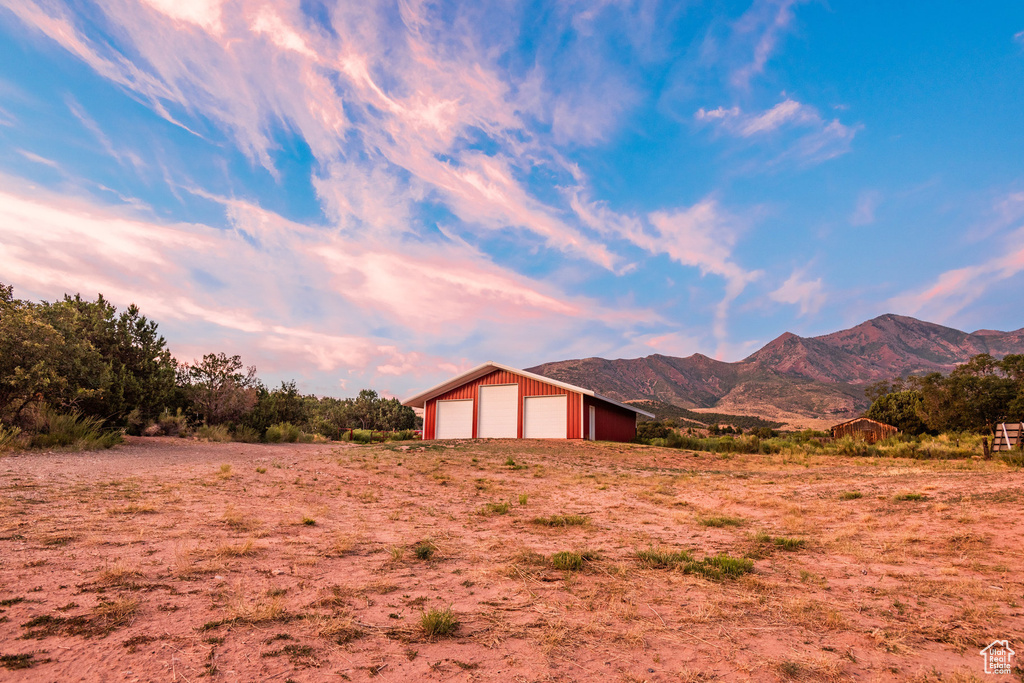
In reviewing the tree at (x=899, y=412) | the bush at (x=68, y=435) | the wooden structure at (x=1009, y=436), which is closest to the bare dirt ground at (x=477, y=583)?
the bush at (x=68, y=435)

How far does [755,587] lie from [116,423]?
60.7ft

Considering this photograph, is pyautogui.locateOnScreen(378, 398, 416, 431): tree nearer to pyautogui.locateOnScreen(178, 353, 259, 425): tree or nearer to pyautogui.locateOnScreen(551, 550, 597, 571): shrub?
pyautogui.locateOnScreen(178, 353, 259, 425): tree

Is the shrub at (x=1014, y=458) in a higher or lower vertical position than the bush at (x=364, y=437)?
lower

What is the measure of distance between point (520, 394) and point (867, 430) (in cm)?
2980

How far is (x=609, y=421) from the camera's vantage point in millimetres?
30797

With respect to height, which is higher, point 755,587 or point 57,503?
point 57,503

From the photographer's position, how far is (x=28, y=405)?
12.5 metres

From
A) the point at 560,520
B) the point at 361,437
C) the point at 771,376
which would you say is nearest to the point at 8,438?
the point at 560,520

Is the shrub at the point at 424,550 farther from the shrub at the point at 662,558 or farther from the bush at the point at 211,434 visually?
the bush at the point at 211,434

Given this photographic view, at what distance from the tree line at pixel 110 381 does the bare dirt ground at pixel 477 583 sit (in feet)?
15.5

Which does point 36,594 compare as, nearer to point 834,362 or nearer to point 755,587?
point 755,587

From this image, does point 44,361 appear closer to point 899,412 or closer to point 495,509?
point 495,509

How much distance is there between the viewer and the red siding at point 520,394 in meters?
26.3

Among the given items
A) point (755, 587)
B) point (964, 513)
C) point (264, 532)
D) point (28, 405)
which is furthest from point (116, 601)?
point (28, 405)
